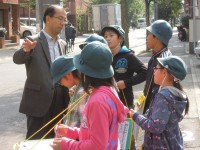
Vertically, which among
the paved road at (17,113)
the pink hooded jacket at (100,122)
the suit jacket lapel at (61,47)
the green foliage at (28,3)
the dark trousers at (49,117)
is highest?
the green foliage at (28,3)

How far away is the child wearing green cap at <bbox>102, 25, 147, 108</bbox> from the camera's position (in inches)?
168

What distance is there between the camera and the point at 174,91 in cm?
310

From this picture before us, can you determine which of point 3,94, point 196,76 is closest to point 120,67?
point 3,94

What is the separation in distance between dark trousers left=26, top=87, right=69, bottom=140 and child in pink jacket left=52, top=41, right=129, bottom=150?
5.22ft

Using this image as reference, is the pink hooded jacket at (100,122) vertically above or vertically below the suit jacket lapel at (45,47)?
below

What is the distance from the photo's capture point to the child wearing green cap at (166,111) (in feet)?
9.83

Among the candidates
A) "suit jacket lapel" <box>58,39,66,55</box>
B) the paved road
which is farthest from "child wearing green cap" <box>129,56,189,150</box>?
the paved road

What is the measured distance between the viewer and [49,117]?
4.16 metres

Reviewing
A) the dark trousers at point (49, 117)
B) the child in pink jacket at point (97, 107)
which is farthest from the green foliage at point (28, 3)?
the child in pink jacket at point (97, 107)

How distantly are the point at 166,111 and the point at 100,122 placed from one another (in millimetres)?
786

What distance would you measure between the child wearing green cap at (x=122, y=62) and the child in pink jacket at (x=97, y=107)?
168 cm

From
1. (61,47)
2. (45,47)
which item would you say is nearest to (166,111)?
(45,47)

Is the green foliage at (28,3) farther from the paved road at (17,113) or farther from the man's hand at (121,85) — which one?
the man's hand at (121,85)

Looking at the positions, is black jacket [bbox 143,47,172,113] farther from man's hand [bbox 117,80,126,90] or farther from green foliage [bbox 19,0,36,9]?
green foliage [bbox 19,0,36,9]
